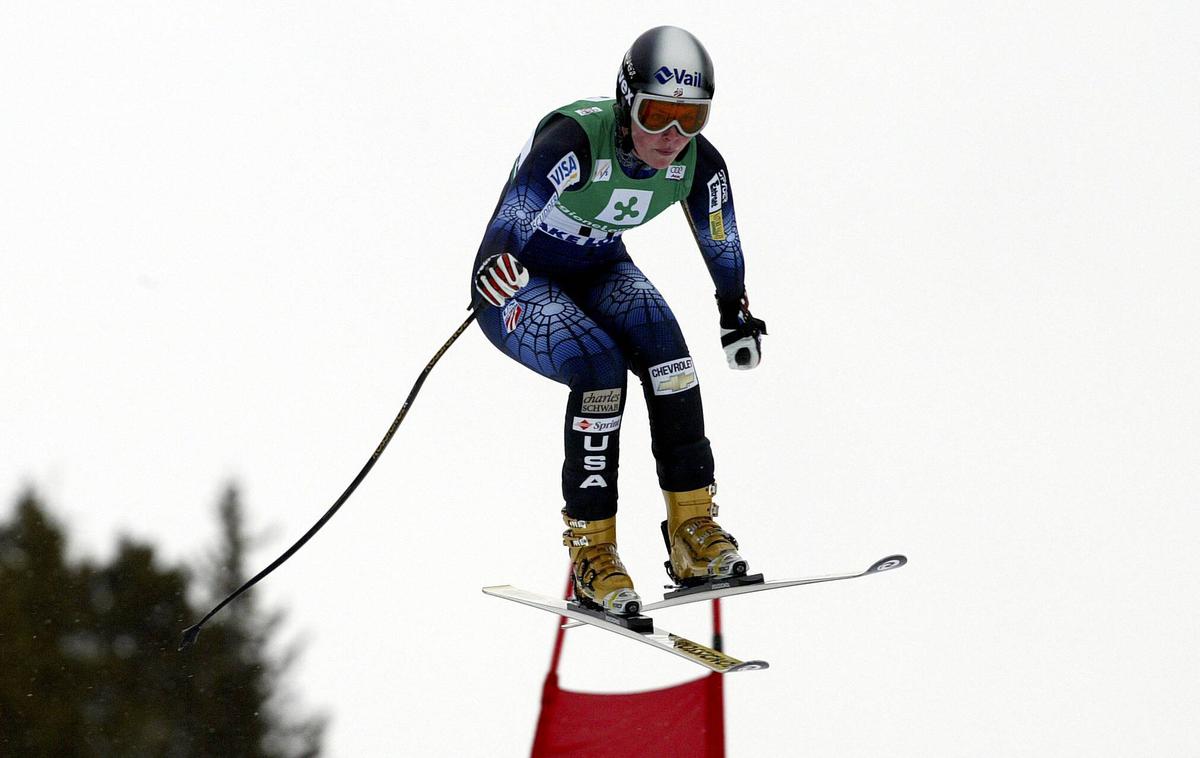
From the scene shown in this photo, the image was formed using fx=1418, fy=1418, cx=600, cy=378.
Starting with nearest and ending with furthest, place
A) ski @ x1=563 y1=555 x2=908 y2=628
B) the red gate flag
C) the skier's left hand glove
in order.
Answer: ski @ x1=563 y1=555 x2=908 y2=628
the skier's left hand glove
the red gate flag

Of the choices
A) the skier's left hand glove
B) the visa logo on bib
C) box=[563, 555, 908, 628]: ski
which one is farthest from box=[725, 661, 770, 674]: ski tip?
the visa logo on bib

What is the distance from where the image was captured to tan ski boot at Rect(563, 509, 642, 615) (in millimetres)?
5871

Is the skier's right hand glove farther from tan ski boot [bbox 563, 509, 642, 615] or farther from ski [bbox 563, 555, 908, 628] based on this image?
ski [bbox 563, 555, 908, 628]

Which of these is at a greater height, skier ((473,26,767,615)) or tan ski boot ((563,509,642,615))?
skier ((473,26,767,615))

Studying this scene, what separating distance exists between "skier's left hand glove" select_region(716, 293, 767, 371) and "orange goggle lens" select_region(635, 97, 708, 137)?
3.45 ft

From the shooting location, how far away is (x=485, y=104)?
14.8 meters

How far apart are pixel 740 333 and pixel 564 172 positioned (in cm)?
126

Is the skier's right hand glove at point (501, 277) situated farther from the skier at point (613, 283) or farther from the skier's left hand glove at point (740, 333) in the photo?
the skier's left hand glove at point (740, 333)

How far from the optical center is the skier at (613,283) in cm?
560

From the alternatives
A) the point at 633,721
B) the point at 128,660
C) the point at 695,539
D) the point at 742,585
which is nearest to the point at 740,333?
the point at 695,539

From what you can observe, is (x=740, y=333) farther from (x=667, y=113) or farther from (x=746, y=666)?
(x=746, y=666)

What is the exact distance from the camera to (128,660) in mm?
16469

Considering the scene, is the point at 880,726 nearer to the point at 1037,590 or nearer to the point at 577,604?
the point at 1037,590

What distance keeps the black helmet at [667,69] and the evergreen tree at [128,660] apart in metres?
12.2
